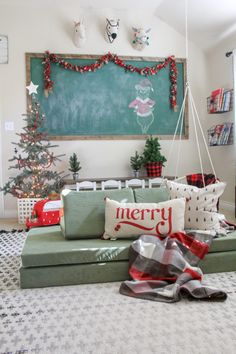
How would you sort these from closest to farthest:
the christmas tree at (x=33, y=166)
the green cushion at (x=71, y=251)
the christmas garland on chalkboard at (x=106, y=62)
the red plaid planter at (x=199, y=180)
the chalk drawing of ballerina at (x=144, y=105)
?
the green cushion at (x=71, y=251), the red plaid planter at (x=199, y=180), the christmas tree at (x=33, y=166), the christmas garland on chalkboard at (x=106, y=62), the chalk drawing of ballerina at (x=144, y=105)

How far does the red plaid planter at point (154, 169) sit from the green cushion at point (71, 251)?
264cm

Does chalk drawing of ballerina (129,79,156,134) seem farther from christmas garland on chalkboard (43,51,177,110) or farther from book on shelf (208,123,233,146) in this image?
book on shelf (208,123,233,146)

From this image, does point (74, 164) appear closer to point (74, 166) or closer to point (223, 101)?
point (74, 166)

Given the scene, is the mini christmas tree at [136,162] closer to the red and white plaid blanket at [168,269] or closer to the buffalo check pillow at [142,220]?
the buffalo check pillow at [142,220]

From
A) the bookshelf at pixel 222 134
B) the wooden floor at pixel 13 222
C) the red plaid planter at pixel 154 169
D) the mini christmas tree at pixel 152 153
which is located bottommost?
the wooden floor at pixel 13 222

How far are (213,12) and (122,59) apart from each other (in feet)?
4.91

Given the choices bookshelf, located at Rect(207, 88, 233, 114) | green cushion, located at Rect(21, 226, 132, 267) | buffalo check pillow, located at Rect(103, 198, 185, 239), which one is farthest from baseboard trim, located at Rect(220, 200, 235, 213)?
green cushion, located at Rect(21, 226, 132, 267)

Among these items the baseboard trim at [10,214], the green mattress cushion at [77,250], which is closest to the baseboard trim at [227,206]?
the green mattress cushion at [77,250]

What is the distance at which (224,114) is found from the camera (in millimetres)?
5113

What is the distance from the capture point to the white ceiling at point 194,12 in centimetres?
441

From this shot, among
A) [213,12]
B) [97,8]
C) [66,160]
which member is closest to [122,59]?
[97,8]

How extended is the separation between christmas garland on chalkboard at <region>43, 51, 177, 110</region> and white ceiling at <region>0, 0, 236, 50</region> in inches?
21.4

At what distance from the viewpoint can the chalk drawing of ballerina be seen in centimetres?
538

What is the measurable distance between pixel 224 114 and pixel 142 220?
3.17 m
